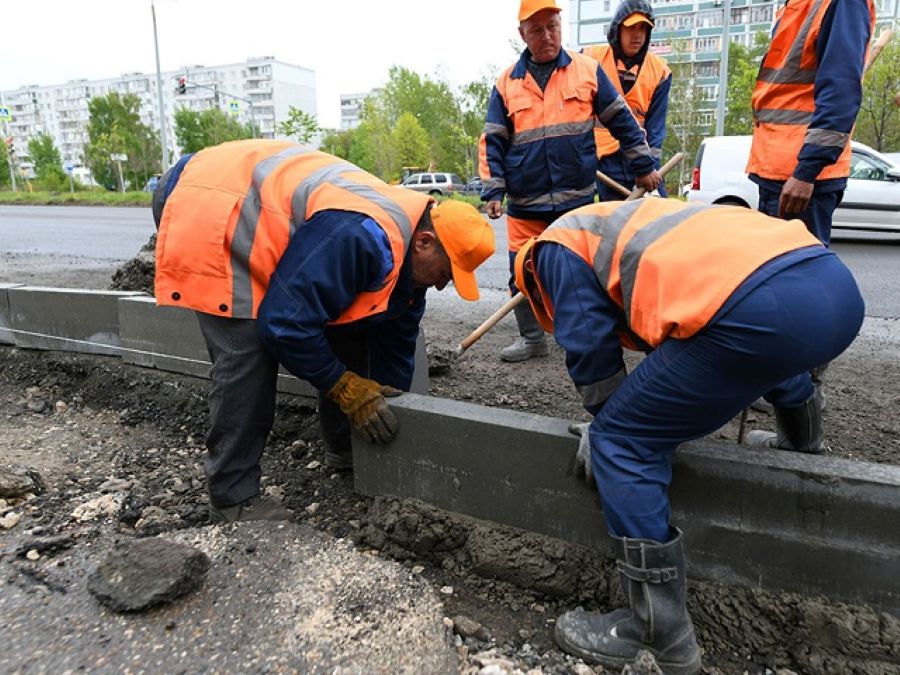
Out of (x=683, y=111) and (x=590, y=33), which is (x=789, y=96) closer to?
(x=683, y=111)

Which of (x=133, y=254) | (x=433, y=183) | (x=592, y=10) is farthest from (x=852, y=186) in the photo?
(x=592, y=10)

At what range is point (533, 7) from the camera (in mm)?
3936

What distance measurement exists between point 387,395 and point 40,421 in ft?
7.70

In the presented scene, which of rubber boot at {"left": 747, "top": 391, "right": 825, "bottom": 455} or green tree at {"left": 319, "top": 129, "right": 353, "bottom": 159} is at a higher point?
green tree at {"left": 319, "top": 129, "right": 353, "bottom": 159}

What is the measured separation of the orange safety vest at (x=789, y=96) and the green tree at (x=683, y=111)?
79.3ft

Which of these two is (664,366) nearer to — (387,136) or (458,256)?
(458,256)

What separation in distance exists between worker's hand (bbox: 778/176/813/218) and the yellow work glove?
1985mm

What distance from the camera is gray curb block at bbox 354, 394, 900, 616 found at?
211 cm

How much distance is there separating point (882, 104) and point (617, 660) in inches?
1035

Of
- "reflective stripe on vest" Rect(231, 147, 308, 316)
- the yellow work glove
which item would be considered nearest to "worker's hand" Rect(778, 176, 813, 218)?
the yellow work glove

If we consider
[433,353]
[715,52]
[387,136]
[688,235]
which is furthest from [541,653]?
[715,52]

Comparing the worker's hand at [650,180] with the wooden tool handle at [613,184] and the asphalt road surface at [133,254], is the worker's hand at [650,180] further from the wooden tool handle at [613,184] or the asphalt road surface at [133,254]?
the asphalt road surface at [133,254]

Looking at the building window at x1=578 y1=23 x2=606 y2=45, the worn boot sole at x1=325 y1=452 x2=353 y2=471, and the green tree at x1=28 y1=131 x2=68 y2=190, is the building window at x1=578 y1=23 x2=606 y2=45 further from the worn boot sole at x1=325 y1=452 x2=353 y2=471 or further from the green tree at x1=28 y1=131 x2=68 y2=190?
the worn boot sole at x1=325 y1=452 x2=353 y2=471

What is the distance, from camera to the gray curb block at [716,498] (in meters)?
2.11
